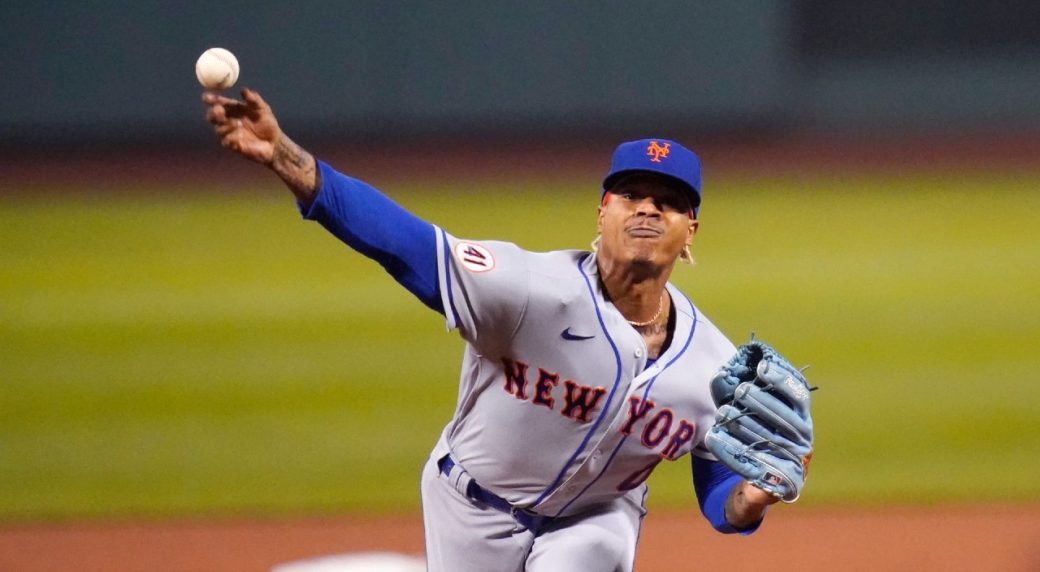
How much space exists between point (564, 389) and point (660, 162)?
0.62 meters

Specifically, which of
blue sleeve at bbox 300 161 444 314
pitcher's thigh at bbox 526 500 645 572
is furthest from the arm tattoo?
pitcher's thigh at bbox 526 500 645 572

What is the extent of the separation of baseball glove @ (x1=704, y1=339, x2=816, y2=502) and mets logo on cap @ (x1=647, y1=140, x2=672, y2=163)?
549 millimetres

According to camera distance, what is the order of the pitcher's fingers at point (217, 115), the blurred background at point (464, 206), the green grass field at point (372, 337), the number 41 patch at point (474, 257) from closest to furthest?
1. the pitcher's fingers at point (217, 115)
2. the number 41 patch at point (474, 257)
3. the green grass field at point (372, 337)
4. the blurred background at point (464, 206)

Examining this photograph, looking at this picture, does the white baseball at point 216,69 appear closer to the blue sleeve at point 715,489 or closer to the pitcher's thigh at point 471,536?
the pitcher's thigh at point 471,536

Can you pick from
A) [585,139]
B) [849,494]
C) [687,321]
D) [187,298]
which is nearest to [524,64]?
[585,139]

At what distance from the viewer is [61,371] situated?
7.82m

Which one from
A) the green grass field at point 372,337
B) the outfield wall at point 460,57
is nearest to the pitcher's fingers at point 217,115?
the green grass field at point 372,337

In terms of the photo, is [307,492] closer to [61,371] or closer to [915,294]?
[61,371]

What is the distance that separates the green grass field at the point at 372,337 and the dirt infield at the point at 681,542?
283 mm

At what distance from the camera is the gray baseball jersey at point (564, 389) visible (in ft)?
10.7

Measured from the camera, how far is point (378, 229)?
9.56 feet

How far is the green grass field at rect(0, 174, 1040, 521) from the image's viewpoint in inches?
270

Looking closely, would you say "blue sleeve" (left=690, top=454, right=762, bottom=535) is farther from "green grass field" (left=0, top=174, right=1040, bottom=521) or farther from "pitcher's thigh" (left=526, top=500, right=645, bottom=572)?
"green grass field" (left=0, top=174, right=1040, bottom=521)

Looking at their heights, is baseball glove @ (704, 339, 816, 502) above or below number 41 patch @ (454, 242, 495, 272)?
below
